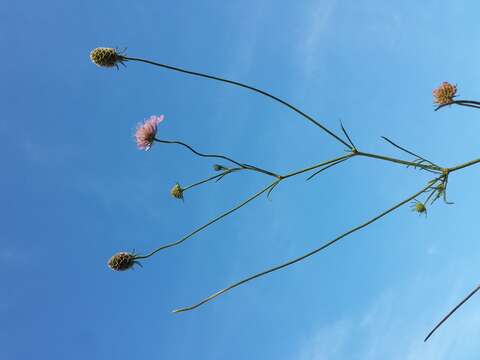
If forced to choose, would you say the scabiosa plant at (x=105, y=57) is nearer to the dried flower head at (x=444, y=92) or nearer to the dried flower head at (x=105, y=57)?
the dried flower head at (x=105, y=57)

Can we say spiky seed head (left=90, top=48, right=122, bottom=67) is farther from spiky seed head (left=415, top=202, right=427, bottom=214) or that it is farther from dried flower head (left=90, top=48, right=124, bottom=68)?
spiky seed head (left=415, top=202, right=427, bottom=214)

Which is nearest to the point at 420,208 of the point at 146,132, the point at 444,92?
the point at 444,92

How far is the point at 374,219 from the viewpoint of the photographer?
242 centimetres

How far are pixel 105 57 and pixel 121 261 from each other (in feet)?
5.43

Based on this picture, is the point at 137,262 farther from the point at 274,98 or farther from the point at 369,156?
the point at 369,156

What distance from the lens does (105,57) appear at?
12.4ft

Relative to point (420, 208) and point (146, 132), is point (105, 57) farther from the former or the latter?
point (420, 208)

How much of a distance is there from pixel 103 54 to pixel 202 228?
171 cm

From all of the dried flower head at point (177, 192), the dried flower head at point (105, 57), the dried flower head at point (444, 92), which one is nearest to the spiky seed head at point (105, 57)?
the dried flower head at point (105, 57)

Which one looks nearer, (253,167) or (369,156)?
(369,156)

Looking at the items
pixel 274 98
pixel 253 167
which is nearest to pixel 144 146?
pixel 253 167

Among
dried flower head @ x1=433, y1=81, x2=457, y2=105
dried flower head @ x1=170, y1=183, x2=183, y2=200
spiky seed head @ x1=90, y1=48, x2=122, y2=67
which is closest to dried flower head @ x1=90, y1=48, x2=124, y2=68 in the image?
spiky seed head @ x1=90, y1=48, x2=122, y2=67

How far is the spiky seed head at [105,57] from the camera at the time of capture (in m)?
3.79

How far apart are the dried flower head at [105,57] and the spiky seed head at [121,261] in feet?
5.13
